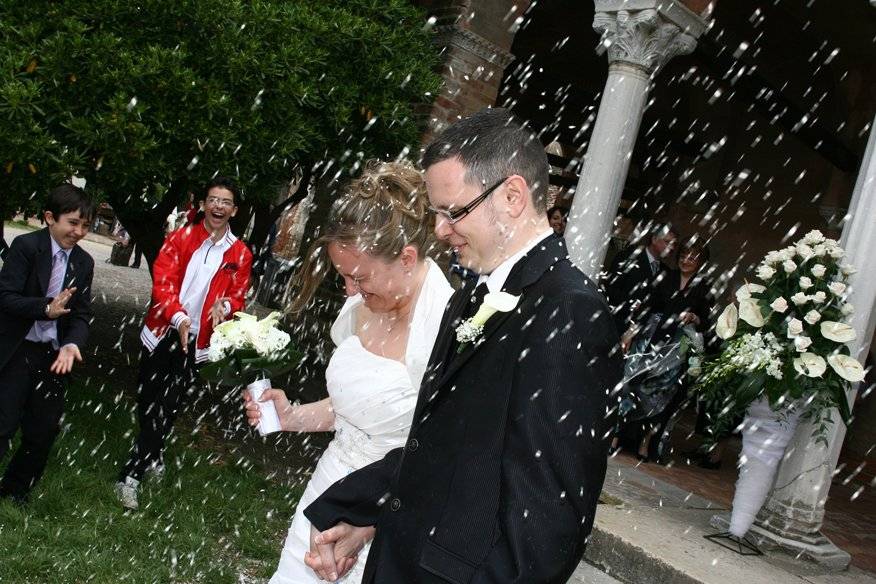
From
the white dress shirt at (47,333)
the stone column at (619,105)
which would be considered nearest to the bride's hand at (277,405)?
the white dress shirt at (47,333)

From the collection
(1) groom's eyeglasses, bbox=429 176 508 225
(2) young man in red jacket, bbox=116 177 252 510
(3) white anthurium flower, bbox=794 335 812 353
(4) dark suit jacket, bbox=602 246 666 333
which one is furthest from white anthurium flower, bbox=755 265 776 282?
(1) groom's eyeglasses, bbox=429 176 508 225

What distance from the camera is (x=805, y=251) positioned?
5062mm

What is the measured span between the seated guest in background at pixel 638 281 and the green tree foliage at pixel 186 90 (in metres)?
2.59

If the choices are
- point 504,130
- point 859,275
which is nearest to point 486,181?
point 504,130

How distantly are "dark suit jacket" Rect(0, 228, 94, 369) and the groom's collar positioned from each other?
3.49 meters

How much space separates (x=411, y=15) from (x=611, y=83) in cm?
201

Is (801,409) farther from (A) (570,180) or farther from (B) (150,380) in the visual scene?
(A) (570,180)

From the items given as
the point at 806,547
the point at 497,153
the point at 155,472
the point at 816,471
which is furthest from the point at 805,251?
the point at 155,472

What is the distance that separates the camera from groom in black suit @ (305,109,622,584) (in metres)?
1.57

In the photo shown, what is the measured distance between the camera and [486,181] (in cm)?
190

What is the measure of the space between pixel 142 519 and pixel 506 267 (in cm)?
391

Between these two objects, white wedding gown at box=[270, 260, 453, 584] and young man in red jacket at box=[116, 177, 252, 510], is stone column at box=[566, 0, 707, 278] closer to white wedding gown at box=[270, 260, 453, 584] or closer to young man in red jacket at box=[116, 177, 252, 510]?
young man in red jacket at box=[116, 177, 252, 510]

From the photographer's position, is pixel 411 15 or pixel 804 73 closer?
pixel 411 15

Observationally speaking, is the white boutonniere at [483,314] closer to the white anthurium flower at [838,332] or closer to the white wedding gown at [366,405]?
the white wedding gown at [366,405]
